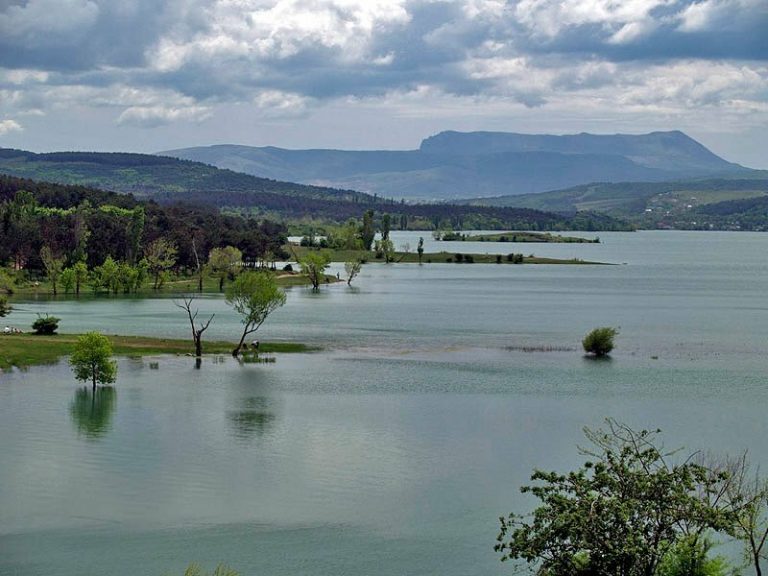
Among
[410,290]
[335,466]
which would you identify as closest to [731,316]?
[410,290]

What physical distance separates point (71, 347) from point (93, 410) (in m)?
16.4

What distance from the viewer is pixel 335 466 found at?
46.4 meters

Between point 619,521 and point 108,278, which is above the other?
point 108,278

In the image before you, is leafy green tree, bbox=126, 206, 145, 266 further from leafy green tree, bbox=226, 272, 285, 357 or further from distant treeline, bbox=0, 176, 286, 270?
leafy green tree, bbox=226, 272, 285, 357

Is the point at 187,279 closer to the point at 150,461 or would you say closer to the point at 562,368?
the point at 562,368

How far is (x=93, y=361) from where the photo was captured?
2530 inches

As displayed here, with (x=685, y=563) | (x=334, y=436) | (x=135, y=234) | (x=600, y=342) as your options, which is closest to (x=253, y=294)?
(x=600, y=342)

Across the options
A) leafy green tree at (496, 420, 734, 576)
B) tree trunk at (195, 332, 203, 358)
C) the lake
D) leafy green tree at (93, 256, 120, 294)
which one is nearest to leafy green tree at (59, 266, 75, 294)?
leafy green tree at (93, 256, 120, 294)

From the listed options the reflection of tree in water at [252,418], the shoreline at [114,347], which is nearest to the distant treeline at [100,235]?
the shoreline at [114,347]

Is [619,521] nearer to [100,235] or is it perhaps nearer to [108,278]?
[108,278]

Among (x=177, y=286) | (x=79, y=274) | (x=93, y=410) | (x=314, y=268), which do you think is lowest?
(x=93, y=410)

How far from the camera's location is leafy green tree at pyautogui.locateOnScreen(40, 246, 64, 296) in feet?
442

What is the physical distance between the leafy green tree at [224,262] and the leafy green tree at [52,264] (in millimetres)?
Result: 23299

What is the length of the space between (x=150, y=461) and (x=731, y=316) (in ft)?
281
